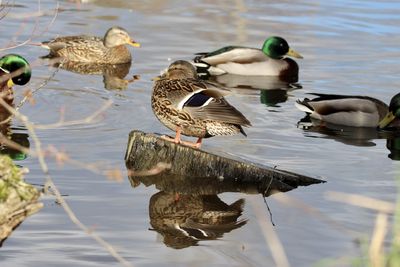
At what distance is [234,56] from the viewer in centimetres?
1502

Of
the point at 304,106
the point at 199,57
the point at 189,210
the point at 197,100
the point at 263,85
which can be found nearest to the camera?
the point at 189,210

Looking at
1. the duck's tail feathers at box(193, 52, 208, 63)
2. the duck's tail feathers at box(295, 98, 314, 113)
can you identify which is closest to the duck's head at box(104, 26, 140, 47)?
the duck's tail feathers at box(193, 52, 208, 63)

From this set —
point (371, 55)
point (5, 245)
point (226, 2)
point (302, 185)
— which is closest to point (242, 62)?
point (371, 55)

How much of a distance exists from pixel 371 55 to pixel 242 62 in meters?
1.76

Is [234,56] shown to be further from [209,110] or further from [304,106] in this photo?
[209,110]

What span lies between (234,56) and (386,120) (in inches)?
137

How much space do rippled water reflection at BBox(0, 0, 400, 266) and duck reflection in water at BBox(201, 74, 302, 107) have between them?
0.08 meters

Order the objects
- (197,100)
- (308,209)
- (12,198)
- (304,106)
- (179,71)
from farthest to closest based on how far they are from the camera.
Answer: (304,106)
(179,71)
(197,100)
(12,198)
(308,209)

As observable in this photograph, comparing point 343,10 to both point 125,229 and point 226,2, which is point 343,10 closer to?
point 226,2

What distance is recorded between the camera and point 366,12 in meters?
18.4

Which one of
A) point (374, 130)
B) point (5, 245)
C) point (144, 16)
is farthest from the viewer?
point (144, 16)

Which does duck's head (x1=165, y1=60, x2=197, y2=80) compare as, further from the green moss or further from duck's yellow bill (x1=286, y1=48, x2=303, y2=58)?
duck's yellow bill (x1=286, y1=48, x2=303, y2=58)

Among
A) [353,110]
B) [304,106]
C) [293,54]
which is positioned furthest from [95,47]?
[353,110]

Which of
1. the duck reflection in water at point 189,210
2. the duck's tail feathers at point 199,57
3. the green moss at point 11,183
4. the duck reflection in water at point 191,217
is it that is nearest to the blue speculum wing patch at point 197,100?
the duck reflection in water at point 189,210
